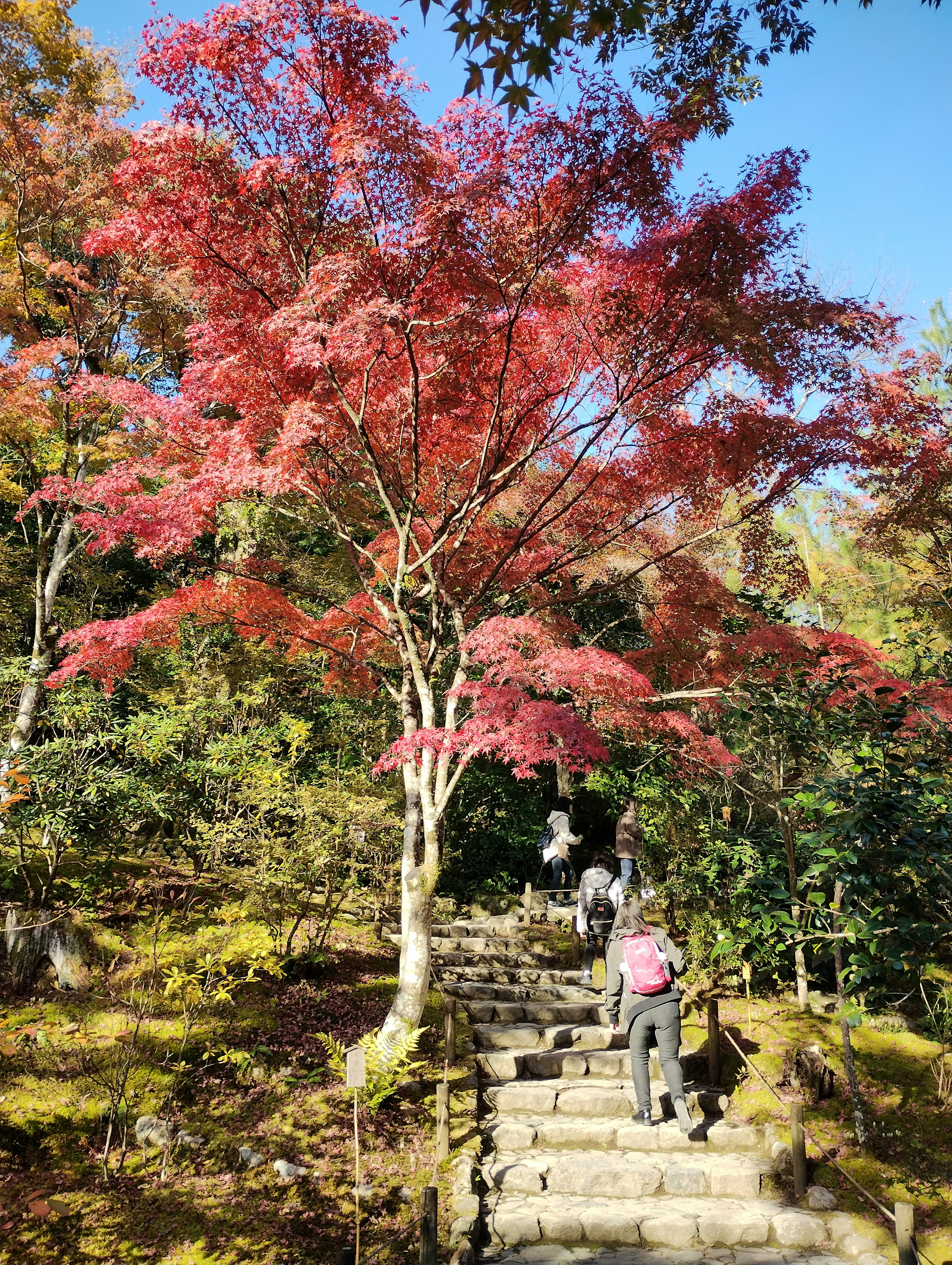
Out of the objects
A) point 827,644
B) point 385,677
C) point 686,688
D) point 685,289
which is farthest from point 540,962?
point 685,289

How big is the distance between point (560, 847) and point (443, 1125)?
17.6ft

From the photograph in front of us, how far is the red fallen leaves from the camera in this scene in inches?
228

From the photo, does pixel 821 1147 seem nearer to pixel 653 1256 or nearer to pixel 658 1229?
pixel 658 1229

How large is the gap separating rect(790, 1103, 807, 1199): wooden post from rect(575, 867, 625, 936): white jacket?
3.08m

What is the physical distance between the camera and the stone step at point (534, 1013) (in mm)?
7250

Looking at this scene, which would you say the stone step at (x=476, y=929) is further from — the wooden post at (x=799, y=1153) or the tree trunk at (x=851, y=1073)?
the wooden post at (x=799, y=1153)

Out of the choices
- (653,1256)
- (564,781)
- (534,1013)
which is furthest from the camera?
(564,781)

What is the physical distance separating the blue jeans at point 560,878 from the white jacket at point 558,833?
0.11m

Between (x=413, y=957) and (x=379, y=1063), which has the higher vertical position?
(x=413, y=957)

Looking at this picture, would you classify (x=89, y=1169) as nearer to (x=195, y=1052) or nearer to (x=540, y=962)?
(x=195, y=1052)

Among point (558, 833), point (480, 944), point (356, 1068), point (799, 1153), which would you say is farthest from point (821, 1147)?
point (558, 833)

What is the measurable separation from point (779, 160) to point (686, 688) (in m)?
5.27

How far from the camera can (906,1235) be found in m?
3.51

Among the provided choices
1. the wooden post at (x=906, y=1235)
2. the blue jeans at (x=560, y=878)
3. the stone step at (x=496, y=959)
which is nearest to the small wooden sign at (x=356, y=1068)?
the wooden post at (x=906, y=1235)
